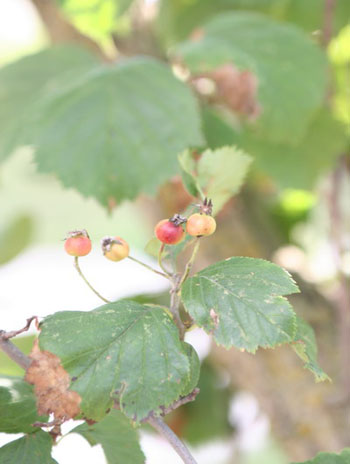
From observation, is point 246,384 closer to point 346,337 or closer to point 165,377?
point 346,337

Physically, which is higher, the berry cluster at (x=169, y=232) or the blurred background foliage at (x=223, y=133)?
the berry cluster at (x=169, y=232)

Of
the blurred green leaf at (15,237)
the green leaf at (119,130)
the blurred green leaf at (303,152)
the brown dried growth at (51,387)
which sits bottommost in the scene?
the blurred green leaf at (15,237)

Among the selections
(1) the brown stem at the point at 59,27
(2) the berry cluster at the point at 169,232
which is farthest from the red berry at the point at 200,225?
(1) the brown stem at the point at 59,27

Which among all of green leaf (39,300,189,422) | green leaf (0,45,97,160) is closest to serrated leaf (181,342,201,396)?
green leaf (39,300,189,422)

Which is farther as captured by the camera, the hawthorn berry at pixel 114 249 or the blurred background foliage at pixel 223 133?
the blurred background foliage at pixel 223 133

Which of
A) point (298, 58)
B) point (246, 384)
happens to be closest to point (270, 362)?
point (246, 384)

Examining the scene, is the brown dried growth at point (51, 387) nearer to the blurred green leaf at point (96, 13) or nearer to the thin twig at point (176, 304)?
the thin twig at point (176, 304)
